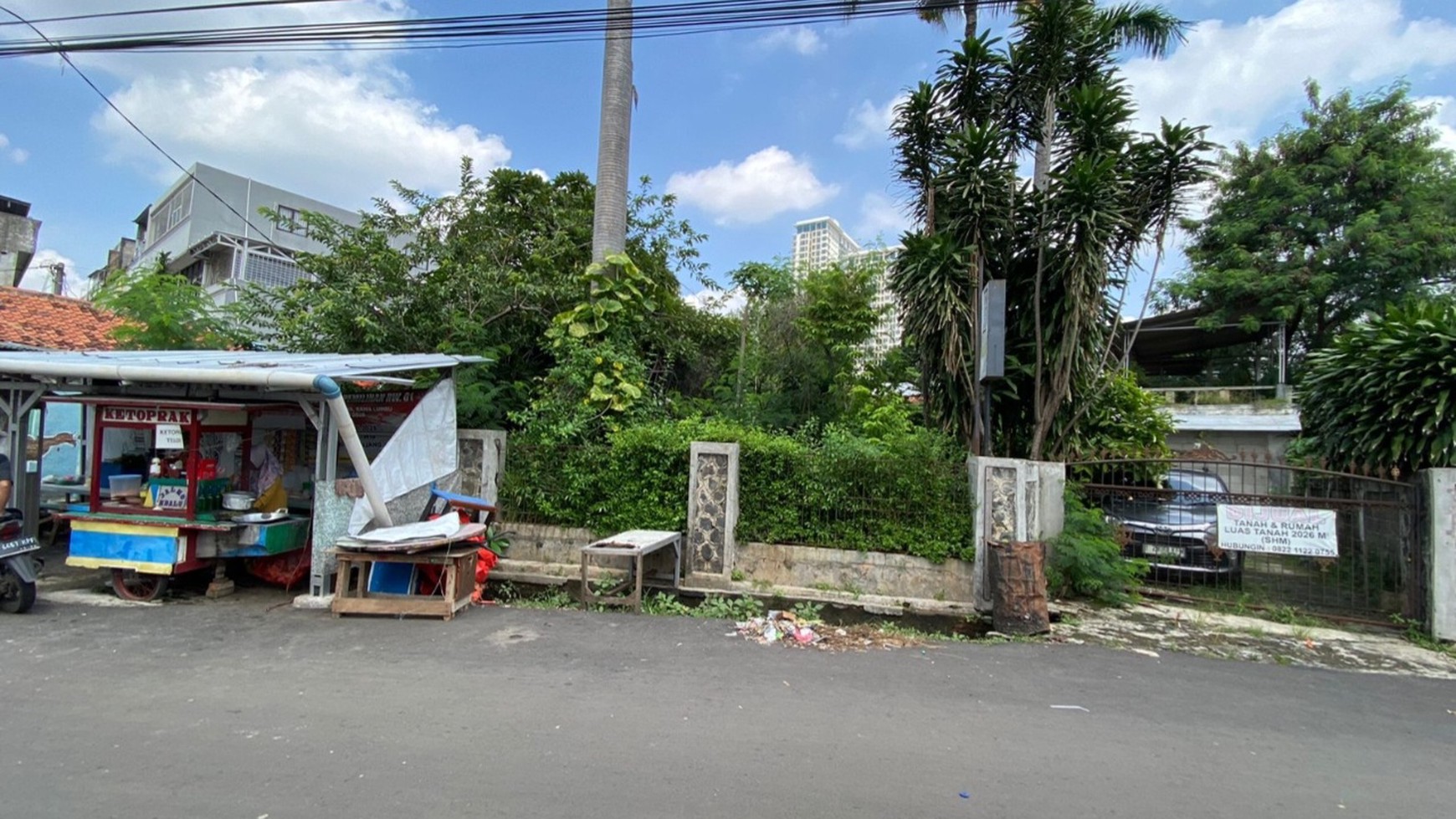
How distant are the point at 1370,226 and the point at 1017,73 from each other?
15.6 metres

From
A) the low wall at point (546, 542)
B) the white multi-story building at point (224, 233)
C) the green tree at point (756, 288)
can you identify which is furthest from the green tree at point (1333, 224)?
the white multi-story building at point (224, 233)

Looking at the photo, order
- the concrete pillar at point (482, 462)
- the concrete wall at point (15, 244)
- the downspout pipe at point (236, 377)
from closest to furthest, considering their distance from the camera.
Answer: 1. the downspout pipe at point (236, 377)
2. the concrete pillar at point (482, 462)
3. the concrete wall at point (15, 244)

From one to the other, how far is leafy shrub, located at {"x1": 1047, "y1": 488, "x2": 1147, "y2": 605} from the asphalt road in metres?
1.57

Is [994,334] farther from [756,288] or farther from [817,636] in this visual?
[756,288]

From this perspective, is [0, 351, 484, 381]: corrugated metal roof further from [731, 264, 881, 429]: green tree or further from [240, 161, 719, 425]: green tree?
[731, 264, 881, 429]: green tree

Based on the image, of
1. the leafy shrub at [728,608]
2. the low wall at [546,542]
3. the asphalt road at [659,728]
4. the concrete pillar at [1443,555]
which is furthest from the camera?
the low wall at [546,542]

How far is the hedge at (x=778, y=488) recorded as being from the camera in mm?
7625

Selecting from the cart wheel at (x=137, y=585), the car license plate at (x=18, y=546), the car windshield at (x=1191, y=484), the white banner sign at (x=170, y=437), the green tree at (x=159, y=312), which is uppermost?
the green tree at (x=159, y=312)

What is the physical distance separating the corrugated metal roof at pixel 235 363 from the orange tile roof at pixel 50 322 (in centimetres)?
572

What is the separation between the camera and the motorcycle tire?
20.3 ft

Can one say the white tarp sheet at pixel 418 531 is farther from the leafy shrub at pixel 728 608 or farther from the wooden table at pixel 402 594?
the leafy shrub at pixel 728 608

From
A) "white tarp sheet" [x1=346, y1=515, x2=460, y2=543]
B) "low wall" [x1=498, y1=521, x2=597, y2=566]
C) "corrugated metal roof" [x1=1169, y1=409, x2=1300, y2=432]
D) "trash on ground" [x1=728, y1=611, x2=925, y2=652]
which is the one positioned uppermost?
"corrugated metal roof" [x1=1169, y1=409, x2=1300, y2=432]

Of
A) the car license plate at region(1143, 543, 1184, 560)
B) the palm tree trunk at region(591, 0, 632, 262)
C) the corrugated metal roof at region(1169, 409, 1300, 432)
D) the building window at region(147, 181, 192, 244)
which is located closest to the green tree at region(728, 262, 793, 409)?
the palm tree trunk at region(591, 0, 632, 262)

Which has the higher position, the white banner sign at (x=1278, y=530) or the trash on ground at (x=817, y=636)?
the white banner sign at (x=1278, y=530)
